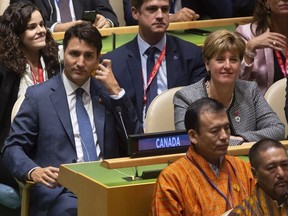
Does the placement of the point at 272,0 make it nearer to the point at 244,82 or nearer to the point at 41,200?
the point at 244,82

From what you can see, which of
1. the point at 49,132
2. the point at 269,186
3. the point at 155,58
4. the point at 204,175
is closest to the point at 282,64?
the point at 155,58

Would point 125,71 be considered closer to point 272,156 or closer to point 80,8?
point 80,8

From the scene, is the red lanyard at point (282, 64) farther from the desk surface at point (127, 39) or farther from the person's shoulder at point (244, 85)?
the person's shoulder at point (244, 85)

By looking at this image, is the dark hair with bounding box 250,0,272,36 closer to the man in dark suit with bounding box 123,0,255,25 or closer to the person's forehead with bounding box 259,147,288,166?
the man in dark suit with bounding box 123,0,255,25

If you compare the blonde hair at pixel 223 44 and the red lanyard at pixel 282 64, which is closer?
the blonde hair at pixel 223 44

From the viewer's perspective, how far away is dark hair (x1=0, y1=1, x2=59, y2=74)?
4859 millimetres

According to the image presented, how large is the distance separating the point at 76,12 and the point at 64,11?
7 centimetres

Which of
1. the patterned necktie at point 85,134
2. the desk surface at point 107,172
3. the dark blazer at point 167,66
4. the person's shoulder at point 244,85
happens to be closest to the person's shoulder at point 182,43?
the dark blazer at point 167,66

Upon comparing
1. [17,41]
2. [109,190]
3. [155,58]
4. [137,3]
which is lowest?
[109,190]

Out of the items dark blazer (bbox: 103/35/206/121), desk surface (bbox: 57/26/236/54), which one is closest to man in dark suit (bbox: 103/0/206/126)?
dark blazer (bbox: 103/35/206/121)

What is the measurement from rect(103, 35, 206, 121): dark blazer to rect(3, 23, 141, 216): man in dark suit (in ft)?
0.97

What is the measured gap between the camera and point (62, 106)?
4.28 meters

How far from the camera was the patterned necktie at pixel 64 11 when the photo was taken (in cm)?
572

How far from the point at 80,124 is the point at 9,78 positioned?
2.33 ft
